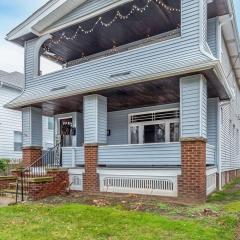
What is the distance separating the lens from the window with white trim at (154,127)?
14.0m

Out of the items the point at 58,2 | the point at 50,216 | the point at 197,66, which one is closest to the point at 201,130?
the point at 197,66

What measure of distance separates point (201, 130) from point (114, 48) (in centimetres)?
735

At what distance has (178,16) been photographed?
13.1 meters

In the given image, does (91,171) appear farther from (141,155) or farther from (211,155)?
(211,155)

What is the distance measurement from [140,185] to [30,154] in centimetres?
616

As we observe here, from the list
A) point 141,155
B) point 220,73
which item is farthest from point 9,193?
point 220,73

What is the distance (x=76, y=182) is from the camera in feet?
43.3

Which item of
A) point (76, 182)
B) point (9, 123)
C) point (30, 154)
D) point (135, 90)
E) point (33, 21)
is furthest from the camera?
point (9, 123)

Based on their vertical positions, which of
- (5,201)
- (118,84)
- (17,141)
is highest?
(118,84)

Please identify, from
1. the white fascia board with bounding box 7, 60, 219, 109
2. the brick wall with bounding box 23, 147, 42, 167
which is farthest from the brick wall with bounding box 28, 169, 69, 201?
the white fascia board with bounding box 7, 60, 219, 109

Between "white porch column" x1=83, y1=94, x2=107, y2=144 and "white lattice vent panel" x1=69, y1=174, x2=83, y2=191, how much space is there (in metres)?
1.48

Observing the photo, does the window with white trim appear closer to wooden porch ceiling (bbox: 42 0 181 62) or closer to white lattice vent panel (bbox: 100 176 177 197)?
white lattice vent panel (bbox: 100 176 177 197)

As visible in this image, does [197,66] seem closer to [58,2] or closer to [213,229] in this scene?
[213,229]

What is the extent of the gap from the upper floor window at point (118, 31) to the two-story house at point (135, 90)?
5 cm
